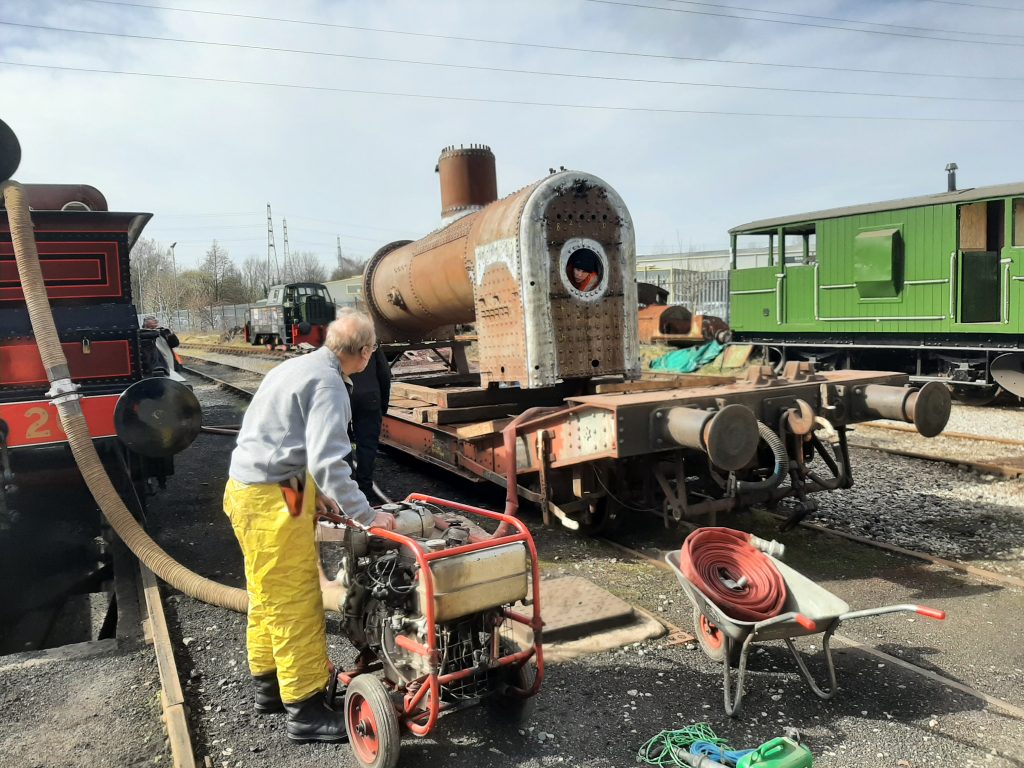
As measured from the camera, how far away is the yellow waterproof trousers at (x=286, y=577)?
2.94 m

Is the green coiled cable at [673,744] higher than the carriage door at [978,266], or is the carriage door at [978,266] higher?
the carriage door at [978,266]

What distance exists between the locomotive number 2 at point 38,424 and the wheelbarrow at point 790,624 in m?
4.26

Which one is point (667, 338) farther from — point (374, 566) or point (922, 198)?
point (374, 566)

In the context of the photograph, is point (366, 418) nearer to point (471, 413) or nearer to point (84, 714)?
point (471, 413)

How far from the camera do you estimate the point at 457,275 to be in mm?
6348

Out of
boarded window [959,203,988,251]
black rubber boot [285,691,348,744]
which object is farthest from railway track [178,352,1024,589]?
boarded window [959,203,988,251]

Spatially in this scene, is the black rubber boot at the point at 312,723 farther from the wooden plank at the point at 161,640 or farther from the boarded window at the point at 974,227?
the boarded window at the point at 974,227

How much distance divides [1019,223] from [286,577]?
12580 mm

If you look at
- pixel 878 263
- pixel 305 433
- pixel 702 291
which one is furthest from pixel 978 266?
pixel 702 291

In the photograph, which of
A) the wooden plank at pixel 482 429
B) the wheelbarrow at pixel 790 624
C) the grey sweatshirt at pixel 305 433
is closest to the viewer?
the grey sweatshirt at pixel 305 433

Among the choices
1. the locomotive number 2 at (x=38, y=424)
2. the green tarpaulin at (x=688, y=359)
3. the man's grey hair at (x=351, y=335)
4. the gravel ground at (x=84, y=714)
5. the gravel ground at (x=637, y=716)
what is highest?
the man's grey hair at (x=351, y=335)

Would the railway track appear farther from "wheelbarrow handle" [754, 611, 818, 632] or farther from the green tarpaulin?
the green tarpaulin

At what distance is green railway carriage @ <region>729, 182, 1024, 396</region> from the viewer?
11617mm

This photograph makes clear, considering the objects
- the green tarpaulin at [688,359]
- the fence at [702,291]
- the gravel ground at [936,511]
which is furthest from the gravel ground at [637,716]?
the fence at [702,291]
